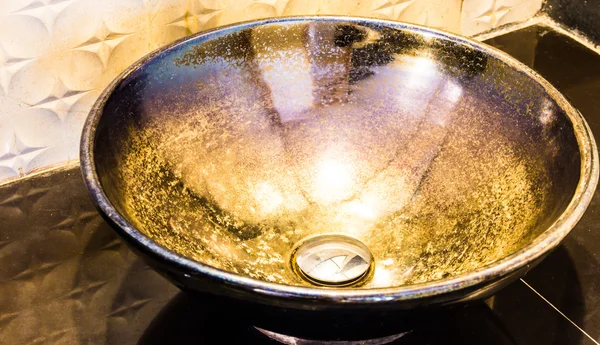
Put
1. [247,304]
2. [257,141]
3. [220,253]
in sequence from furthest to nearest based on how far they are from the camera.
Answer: [257,141] → [220,253] → [247,304]

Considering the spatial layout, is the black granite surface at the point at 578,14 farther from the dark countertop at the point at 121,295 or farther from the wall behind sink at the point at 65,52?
the wall behind sink at the point at 65,52

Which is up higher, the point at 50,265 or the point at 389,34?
the point at 389,34

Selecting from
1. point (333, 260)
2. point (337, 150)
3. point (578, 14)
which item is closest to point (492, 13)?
point (578, 14)

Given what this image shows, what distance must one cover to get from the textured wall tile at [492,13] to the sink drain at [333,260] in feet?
2.01

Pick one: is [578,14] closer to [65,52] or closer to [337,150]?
[337,150]

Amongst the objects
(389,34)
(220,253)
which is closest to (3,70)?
(220,253)

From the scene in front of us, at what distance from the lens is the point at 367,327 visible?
621 millimetres

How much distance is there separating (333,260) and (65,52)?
437mm


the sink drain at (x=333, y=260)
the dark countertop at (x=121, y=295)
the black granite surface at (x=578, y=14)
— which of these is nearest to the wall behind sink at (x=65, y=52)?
the dark countertop at (x=121, y=295)

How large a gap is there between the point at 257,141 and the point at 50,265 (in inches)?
11.6

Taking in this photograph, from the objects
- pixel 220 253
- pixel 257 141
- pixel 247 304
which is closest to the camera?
pixel 247 304

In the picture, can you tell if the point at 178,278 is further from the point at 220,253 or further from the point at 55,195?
the point at 55,195

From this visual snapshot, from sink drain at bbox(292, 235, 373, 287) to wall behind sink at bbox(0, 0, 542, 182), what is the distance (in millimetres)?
366

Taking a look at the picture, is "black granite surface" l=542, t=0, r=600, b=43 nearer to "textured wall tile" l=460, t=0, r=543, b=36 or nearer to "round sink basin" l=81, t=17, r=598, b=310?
"textured wall tile" l=460, t=0, r=543, b=36
